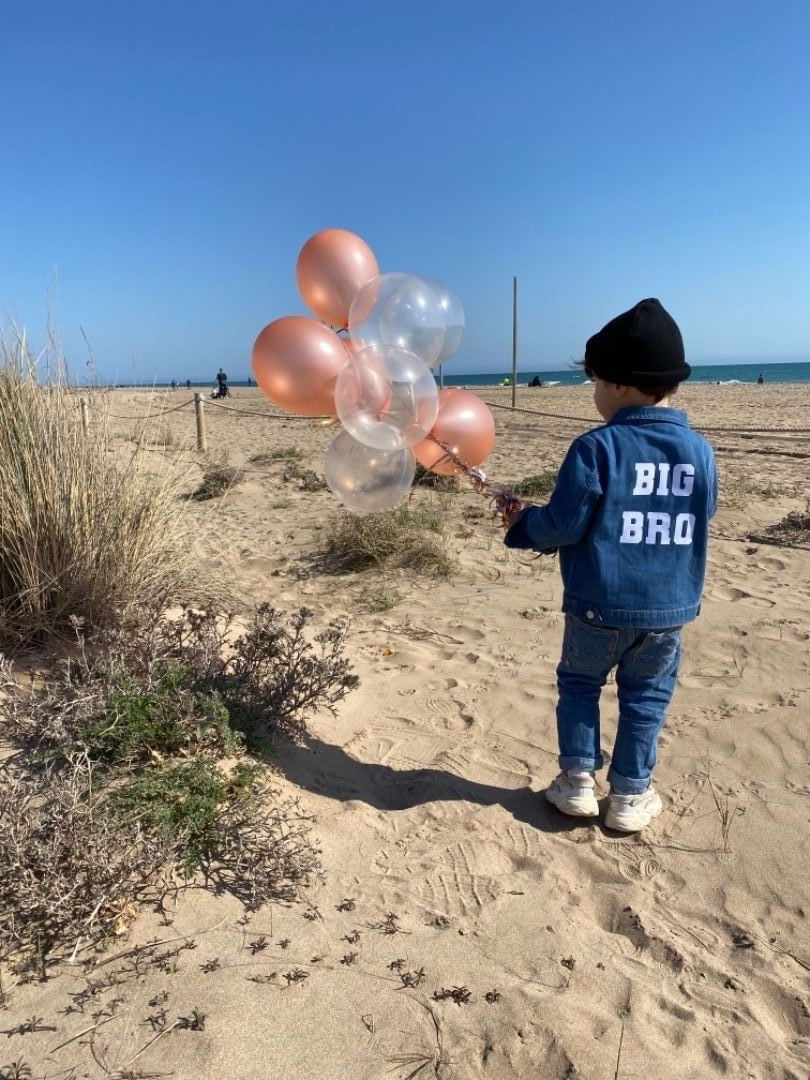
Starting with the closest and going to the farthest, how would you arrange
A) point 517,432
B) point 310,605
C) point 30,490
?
point 30,490
point 310,605
point 517,432

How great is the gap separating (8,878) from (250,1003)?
2.16 ft

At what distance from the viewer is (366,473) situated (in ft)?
9.94

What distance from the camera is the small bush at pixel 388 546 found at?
Answer: 18.0 ft

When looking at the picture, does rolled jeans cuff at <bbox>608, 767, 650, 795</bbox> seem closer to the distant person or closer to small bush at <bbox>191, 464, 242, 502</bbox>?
small bush at <bbox>191, 464, 242, 502</bbox>

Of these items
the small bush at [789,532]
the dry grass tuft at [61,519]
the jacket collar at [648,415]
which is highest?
the jacket collar at [648,415]

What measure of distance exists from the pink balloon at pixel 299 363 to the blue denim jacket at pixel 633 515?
3.83 feet

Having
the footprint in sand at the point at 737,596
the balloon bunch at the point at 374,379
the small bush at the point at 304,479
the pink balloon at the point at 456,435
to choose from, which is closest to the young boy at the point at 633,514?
the balloon bunch at the point at 374,379

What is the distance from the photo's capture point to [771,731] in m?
3.06

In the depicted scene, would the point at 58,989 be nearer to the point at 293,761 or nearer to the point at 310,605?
the point at 293,761

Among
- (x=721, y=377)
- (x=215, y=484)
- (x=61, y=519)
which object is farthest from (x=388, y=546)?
(x=721, y=377)

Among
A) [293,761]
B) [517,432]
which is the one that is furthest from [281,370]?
[517,432]

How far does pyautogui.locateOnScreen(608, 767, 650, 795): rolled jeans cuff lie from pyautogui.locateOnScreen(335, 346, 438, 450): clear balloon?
59.3 inches

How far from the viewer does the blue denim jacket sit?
2.24m

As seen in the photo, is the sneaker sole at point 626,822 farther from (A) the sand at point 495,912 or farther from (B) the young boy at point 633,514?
(B) the young boy at point 633,514
